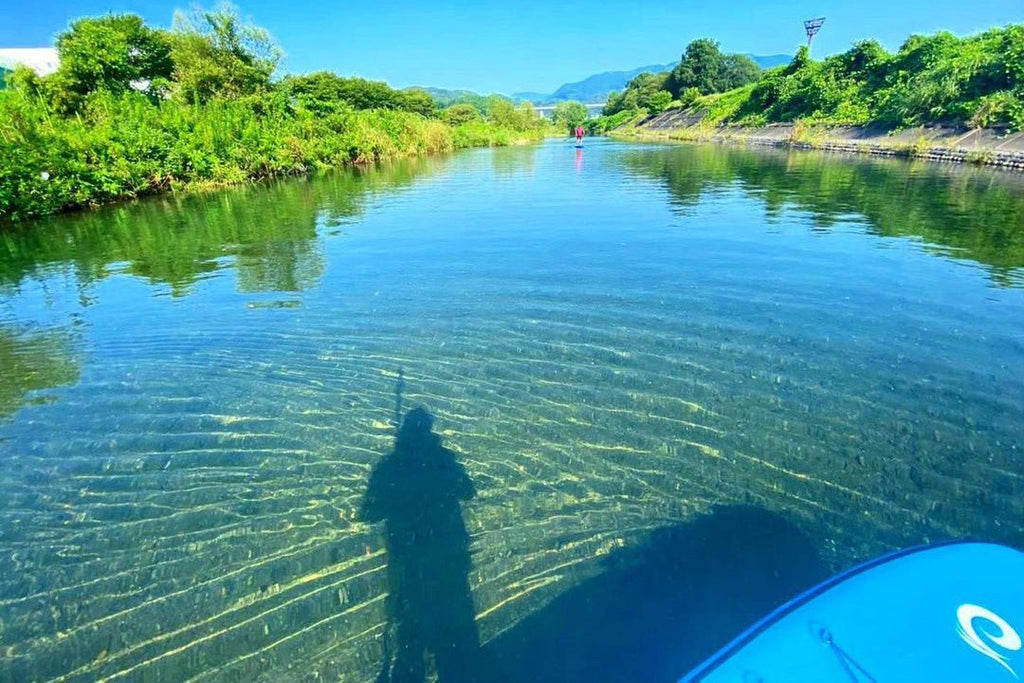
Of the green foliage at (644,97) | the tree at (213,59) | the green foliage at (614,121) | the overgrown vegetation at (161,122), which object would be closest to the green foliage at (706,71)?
the green foliage at (644,97)

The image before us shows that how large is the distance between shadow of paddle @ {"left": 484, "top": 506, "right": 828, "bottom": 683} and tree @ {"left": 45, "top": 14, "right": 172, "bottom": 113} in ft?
141

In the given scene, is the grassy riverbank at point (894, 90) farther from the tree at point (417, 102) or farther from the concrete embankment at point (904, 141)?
the tree at point (417, 102)

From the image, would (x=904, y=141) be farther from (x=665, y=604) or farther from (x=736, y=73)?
(x=736, y=73)

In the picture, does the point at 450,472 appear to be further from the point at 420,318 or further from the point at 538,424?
the point at 420,318

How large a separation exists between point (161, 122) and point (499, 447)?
101 feet

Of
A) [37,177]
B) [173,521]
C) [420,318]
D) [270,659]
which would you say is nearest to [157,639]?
[270,659]

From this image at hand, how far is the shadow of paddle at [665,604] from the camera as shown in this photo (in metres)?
3.24

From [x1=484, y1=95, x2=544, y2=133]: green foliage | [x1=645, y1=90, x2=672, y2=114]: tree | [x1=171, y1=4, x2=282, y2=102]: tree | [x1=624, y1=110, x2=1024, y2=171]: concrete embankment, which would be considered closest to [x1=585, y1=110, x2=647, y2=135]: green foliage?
[x1=645, y1=90, x2=672, y2=114]: tree

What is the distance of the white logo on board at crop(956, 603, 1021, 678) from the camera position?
233 cm

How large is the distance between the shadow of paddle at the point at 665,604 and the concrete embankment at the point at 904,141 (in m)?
35.4

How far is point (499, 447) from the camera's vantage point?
529 centimetres

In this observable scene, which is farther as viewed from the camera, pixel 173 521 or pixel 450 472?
pixel 450 472

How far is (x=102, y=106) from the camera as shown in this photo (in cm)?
2811

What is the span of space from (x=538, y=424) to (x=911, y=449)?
3828 millimetres
